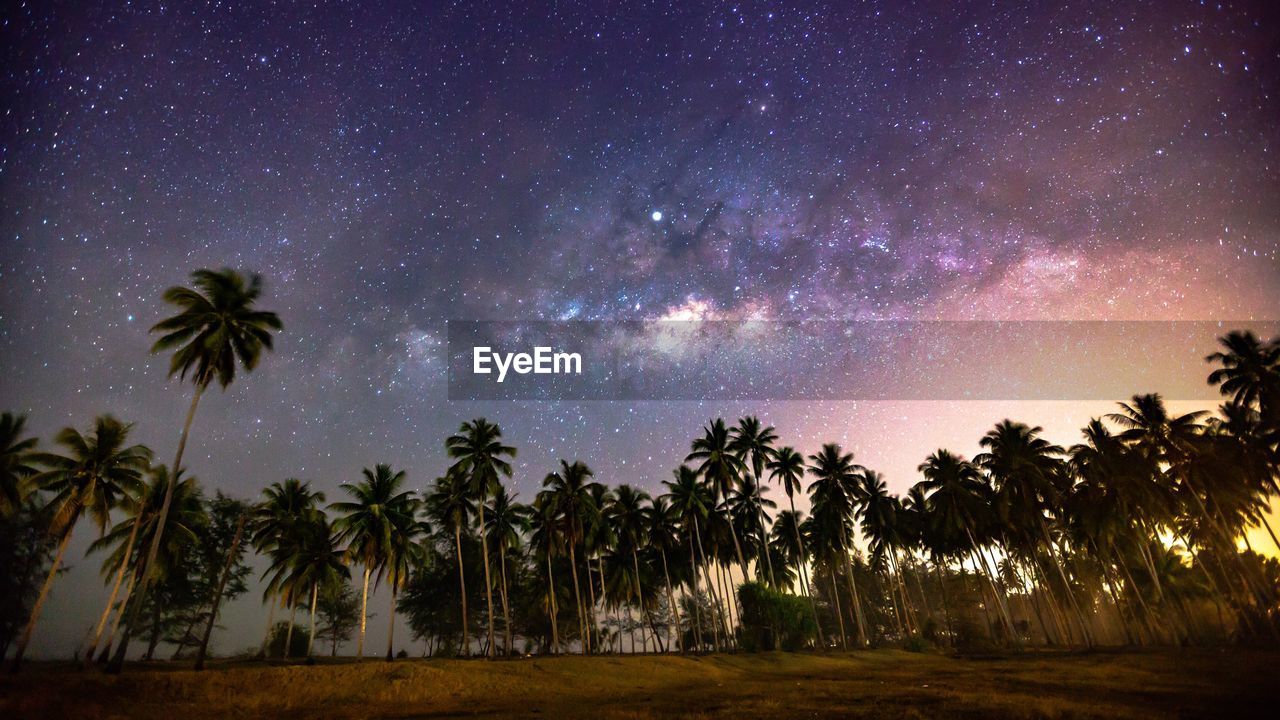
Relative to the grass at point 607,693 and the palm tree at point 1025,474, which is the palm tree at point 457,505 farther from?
the palm tree at point 1025,474

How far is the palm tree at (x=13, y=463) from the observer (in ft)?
108

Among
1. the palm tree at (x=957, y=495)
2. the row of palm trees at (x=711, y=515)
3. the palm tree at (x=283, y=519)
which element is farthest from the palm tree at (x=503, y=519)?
the palm tree at (x=957, y=495)

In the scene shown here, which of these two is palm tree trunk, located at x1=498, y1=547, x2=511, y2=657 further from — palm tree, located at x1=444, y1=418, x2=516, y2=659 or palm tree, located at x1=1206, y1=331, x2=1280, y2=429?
palm tree, located at x1=1206, y1=331, x2=1280, y2=429

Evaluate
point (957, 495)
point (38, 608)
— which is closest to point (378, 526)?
point (38, 608)

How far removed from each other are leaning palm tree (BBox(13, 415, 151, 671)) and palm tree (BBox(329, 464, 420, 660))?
13.3 metres

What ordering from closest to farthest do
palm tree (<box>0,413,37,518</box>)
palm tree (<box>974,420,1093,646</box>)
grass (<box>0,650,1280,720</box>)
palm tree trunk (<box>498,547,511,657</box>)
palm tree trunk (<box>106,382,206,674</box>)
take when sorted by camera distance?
1. grass (<box>0,650,1280,720</box>)
2. palm tree trunk (<box>106,382,206,674</box>)
3. palm tree (<box>0,413,37,518</box>)
4. palm tree trunk (<box>498,547,511,657</box>)
5. palm tree (<box>974,420,1093,646</box>)

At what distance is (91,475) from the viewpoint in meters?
34.0

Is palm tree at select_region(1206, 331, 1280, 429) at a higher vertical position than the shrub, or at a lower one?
higher

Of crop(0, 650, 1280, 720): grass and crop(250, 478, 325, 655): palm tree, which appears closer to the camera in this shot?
crop(0, 650, 1280, 720): grass

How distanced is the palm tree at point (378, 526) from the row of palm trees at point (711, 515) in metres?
0.18

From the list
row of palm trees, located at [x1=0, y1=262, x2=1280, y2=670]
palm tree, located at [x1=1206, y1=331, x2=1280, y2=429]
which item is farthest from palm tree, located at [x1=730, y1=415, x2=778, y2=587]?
palm tree, located at [x1=1206, y1=331, x2=1280, y2=429]

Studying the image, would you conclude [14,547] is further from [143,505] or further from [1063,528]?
[1063,528]

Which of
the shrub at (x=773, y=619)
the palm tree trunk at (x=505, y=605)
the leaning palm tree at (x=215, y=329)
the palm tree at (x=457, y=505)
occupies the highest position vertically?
the leaning palm tree at (x=215, y=329)

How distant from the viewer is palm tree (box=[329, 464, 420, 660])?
1737 inches
